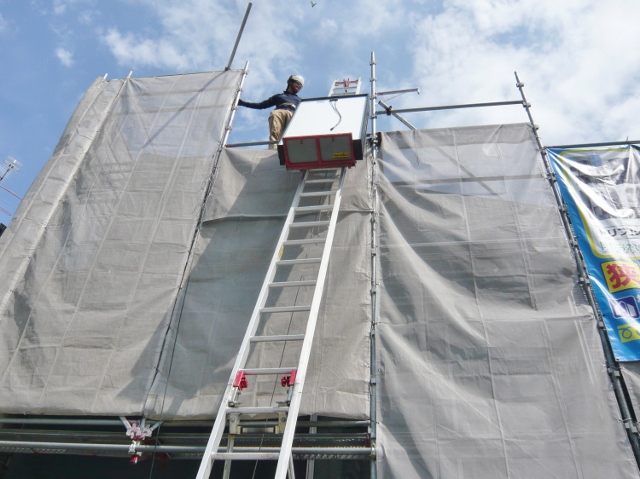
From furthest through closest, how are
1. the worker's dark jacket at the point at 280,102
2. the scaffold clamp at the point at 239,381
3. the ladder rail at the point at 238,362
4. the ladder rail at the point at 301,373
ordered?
the worker's dark jacket at the point at 280,102 → the scaffold clamp at the point at 239,381 → the ladder rail at the point at 238,362 → the ladder rail at the point at 301,373

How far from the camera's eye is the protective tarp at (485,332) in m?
3.47

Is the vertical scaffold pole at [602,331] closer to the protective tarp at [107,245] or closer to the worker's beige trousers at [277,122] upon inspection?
the worker's beige trousers at [277,122]

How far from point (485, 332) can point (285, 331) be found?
5.29 feet

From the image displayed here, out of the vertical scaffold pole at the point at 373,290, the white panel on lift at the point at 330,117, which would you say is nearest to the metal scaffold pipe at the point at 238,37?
the white panel on lift at the point at 330,117

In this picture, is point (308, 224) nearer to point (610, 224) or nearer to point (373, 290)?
point (373, 290)

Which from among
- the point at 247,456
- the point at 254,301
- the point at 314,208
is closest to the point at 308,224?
the point at 314,208

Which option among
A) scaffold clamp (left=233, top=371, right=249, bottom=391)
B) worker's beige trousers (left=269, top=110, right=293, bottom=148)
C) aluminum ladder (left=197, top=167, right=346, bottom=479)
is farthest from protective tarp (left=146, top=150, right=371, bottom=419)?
scaffold clamp (left=233, top=371, right=249, bottom=391)

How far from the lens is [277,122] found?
6.00 meters

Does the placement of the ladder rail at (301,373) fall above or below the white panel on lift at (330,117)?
below

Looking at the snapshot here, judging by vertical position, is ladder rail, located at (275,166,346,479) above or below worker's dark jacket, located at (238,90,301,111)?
below

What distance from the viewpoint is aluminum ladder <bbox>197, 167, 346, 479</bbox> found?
313 centimetres

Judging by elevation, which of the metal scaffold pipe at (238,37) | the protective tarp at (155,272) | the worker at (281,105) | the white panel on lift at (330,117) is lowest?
the protective tarp at (155,272)

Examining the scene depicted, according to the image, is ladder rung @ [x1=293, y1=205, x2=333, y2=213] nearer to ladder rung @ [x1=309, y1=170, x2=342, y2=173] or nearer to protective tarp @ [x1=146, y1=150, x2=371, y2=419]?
protective tarp @ [x1=146, y1=150, x2=371, y2=419]

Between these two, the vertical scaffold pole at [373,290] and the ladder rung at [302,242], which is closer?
the vertical scaffold pole at [373,290]
